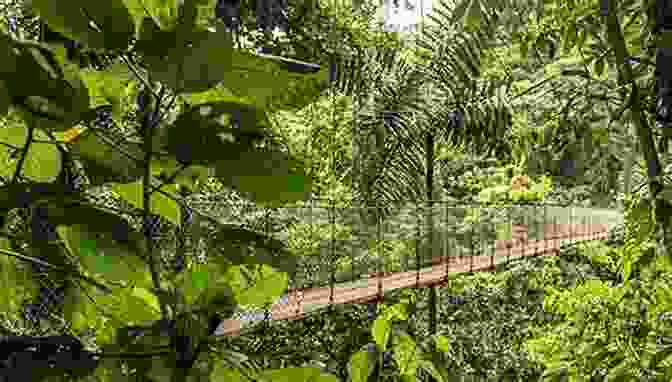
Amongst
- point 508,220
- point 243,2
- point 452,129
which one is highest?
point 243,2

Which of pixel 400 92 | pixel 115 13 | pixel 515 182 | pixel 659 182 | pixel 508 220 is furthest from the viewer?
pixel 515 182

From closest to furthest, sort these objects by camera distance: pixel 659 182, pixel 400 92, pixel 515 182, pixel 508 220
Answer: pixel 659 182 → pixel 400 92 → pixel 508 220 → pixel 515 182

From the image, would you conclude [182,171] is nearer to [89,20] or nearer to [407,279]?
[89,20]

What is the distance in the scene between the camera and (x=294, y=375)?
0.14 m

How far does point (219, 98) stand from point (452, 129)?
4812 mm

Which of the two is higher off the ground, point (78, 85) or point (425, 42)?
point (425, 42)

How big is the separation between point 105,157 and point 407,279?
3.20 meters

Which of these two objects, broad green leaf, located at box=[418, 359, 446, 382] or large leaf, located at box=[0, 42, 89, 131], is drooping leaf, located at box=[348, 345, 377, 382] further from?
large leaf, located at box=[0, 42, 89, 131]

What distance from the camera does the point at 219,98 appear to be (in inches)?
5.6

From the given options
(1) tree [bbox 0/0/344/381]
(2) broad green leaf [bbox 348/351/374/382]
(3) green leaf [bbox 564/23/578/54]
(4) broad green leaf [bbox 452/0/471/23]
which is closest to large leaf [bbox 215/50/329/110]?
(1) tree [bbox 0/0/344/381]

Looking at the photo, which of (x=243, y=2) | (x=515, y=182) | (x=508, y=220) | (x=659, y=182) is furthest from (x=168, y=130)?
(x=515, y=182)

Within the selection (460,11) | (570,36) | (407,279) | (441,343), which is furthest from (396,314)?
(407,279)

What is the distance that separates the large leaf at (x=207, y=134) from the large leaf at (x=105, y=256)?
2cm

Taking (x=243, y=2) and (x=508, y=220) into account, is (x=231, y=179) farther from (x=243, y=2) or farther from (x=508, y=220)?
(x=508, y=220)
